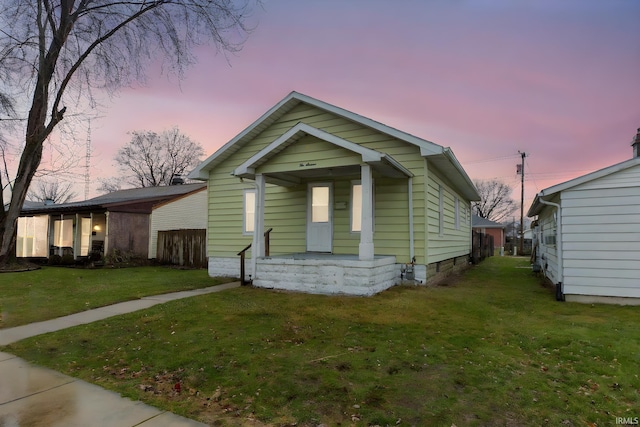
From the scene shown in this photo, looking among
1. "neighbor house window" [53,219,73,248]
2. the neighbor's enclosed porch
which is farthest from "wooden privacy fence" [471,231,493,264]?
"neighbor house window" [53,219,73,248]

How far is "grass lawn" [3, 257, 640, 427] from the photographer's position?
330 centimetres

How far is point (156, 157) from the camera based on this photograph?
42.8 meters

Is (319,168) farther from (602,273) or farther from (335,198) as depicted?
(602,273)

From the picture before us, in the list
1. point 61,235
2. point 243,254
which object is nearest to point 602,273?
point 243,254

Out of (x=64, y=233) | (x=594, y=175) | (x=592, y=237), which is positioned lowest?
(x=64, y=233)

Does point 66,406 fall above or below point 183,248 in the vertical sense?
below

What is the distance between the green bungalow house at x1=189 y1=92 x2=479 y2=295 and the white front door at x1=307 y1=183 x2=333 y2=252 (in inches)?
1.2

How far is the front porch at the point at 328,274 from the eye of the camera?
8117mm

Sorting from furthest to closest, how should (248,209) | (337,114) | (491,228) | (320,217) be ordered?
(491,228) < (248,209) < (320,217) < (337,114)

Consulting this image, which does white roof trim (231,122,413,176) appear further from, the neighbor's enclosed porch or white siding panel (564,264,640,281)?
the neighbor's enclosed porch

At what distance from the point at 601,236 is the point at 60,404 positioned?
1001 centimetres

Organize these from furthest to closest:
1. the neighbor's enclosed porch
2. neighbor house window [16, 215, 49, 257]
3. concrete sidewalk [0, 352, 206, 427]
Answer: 1. neighbor house window [16, 215, 49, 257]
2. the neighbor's enclosed porch
3. concrete sidewalk [0, 352, 206, 427]

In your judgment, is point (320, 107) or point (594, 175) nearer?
point (594, 175)

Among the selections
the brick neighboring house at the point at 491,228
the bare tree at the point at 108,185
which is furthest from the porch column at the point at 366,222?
the bare tree at the point at 108,185
